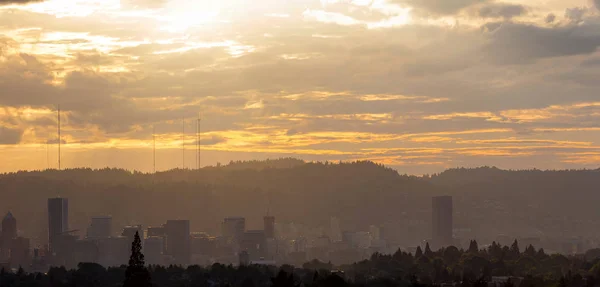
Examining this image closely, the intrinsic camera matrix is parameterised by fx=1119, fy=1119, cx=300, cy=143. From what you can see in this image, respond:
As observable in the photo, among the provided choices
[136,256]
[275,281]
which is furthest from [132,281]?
[275,281]

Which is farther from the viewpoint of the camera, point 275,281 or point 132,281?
point 275,281

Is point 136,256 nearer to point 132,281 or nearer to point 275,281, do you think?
point 132,281

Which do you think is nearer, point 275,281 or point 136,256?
point 136,256
